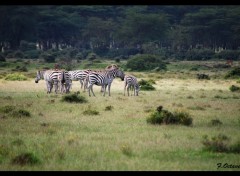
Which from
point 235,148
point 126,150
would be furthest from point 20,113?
point 235,148

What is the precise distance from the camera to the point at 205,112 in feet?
70.7

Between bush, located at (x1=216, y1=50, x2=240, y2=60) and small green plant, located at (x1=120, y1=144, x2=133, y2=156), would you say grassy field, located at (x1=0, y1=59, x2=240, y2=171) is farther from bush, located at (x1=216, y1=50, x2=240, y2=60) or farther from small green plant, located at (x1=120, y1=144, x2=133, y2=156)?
bush, located at (x1=216, y1=50, x2=240, y2=60)

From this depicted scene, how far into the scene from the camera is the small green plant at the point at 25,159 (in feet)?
37.1

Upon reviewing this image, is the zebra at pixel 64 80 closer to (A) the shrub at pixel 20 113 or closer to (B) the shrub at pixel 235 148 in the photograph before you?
(A) the shrub at pixel 20 113

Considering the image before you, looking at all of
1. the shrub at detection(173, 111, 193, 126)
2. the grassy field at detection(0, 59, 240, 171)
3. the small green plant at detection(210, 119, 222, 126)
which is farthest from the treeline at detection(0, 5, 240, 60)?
the shrub at detection(173, 111, 193, 126)

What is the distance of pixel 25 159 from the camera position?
37.1ft

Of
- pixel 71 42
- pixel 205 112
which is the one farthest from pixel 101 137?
pixel 71 42

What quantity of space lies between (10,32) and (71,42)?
19402 mm

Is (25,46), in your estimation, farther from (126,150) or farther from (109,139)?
(126,150)

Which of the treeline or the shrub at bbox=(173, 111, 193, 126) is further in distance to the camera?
the treeline

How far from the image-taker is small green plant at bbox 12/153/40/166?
11.3 m

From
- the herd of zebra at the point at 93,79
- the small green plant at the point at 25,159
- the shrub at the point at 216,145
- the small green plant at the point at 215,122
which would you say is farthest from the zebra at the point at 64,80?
the small green plant at the point at 25,159
